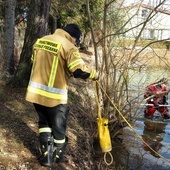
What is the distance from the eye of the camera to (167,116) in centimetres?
889

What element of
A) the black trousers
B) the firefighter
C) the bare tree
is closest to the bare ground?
the firefighter

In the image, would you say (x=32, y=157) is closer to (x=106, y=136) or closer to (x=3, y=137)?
(x=3, y=137)

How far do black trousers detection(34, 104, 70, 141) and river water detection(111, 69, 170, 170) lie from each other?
1555mm

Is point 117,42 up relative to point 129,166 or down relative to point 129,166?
up

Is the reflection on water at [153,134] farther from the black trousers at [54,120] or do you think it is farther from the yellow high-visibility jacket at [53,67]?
the yellow high-visibility jacket at [53,67]

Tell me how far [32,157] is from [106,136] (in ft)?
3.87

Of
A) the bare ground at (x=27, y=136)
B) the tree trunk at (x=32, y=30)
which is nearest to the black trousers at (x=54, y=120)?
the bare ground at (x=27, y=136)

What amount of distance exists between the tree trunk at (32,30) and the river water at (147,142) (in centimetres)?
232

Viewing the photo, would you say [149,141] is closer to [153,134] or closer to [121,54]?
[153,134]

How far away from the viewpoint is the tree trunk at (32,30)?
5.89 metres

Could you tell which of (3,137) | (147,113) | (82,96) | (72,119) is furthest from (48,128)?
(147,113)

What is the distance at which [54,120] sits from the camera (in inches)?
139

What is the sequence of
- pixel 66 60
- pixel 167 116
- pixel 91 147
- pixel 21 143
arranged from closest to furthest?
1. pixel 66 60
2. pixel 21 143
3. pixel 91 147
4. pixel 167 116

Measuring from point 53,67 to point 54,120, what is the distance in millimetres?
709
